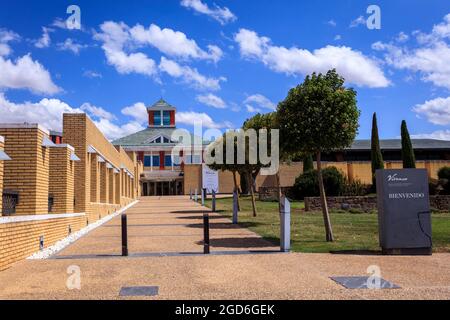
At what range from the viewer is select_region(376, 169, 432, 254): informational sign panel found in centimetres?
1047

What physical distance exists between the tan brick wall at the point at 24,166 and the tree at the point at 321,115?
20.4 ft

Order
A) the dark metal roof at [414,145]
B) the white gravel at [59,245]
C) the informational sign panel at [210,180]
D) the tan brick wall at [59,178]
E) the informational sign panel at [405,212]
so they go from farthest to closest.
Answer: the dark metal roof at [414,145] < the informational sign panel at [210,180] < the tan brick wall at [59,178] < the informational sign panel at [405,212] < the white gravel at [59,245]

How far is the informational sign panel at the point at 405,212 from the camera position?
1047 centimetres

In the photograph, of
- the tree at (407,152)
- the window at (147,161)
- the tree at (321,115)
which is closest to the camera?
the tree at (321,115)

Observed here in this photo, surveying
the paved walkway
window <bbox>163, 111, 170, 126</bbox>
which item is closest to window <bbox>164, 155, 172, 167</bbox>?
window <bbox>163, 111, 170, 126</bbox>

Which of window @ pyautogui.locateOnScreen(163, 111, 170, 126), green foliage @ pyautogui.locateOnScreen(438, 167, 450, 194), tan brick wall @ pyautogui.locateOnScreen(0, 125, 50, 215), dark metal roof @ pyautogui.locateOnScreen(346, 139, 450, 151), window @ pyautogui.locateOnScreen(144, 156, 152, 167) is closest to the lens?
tan brick wall @ pyautogui.locateOnScreen(0, 125, 50, 215)

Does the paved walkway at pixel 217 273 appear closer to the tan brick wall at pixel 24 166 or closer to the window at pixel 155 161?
the tan brick wall at pixel 24 166

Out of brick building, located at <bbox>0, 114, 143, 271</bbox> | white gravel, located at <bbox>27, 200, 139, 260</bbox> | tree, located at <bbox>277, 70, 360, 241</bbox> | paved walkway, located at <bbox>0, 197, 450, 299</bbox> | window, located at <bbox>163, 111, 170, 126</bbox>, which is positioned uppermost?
window, located at <bbox>163, 111, 170, 126</bbox>

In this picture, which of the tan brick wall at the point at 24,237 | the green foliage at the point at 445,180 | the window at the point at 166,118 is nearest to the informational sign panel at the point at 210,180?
the window at the point at 166,118

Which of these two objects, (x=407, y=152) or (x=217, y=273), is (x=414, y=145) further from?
(x=217, y=273)

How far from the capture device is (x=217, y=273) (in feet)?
27.3

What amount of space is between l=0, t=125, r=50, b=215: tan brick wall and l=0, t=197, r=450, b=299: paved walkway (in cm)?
133

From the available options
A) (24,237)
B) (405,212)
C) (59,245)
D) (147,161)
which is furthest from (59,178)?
(147,161)

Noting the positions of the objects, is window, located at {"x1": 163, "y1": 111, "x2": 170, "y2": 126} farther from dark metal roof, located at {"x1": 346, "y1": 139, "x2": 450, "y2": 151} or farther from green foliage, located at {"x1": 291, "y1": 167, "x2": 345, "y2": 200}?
green foliage, located at {"x1": 291, "y1": 167, "x2": 345, "y2": 200}
